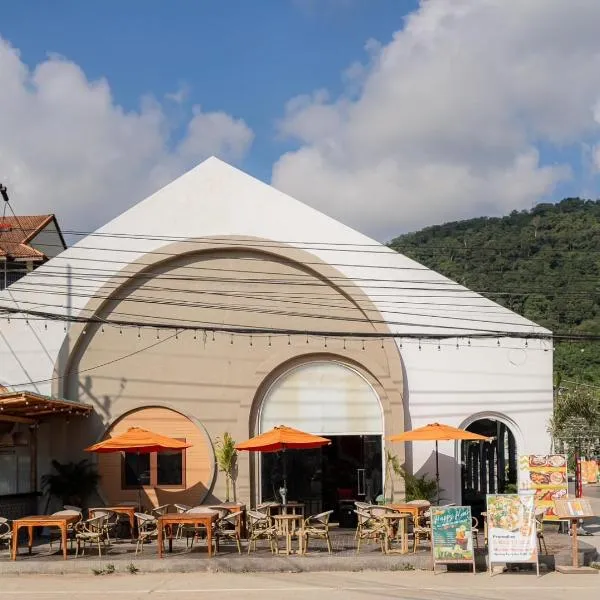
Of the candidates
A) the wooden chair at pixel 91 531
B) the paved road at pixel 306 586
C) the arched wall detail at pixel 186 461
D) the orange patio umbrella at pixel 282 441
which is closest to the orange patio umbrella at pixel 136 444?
the orange patio umbrella at pixel 282 441

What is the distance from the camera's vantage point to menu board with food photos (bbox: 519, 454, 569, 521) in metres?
19.5

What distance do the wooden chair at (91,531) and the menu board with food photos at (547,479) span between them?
8745 mm

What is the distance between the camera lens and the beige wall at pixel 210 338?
21.9 m

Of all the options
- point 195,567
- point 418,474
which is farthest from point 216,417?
point 195,567

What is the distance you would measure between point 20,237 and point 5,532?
45.7ft

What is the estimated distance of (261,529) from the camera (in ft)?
59.3

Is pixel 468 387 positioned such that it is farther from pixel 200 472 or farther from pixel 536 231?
pixel 536 231

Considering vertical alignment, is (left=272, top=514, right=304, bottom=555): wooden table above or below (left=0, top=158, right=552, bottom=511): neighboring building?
below

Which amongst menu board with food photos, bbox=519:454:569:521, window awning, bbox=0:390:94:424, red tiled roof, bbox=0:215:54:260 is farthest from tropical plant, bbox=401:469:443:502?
red tiled roof, bbox=0:215:54:260

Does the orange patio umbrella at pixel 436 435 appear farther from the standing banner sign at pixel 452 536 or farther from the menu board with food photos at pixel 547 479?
the standing banner sign at pixel 452 536

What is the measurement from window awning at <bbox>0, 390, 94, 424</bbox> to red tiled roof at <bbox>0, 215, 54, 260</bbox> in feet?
21.8

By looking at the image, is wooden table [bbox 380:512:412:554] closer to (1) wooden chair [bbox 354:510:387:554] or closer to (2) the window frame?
(1) wooden chair [bbox 354:510:387:554]

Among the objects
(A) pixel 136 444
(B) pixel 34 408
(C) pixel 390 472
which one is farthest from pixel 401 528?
(B) pixel 34 408

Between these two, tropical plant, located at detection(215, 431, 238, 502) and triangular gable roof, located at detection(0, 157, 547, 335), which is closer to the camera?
tropical plant, located at detection(215, 431, 238, 502)
